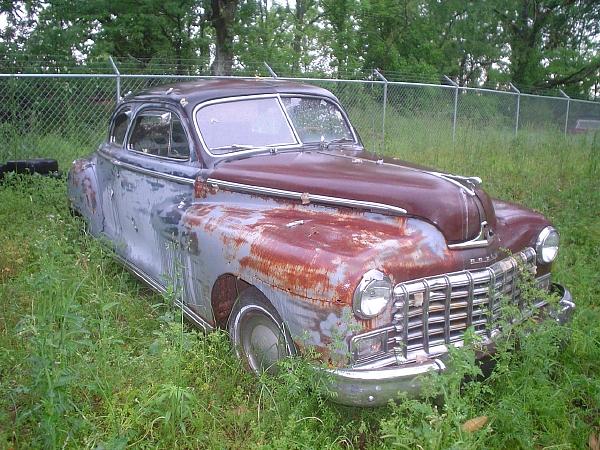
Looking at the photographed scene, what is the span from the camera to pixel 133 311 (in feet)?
12.9

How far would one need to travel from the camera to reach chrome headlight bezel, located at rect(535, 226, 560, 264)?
339 centimetres

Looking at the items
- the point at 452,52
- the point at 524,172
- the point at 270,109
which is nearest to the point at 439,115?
the point at 524,172

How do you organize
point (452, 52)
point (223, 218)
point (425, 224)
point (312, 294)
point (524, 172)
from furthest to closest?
point (452, 52), point (524, 172), point (223, 218), point (425, 224), point (312, 294)

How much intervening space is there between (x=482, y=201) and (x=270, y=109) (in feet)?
5.74

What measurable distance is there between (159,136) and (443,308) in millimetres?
2609

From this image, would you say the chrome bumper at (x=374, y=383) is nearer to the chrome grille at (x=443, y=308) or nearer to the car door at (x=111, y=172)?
the chrome grille at (x=443, y=308)

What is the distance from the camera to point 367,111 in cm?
1088

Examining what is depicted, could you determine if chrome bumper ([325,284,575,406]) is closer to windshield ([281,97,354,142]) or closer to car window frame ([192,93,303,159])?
car window frame ([192,93,303,159])

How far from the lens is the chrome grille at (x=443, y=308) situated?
8.55ft

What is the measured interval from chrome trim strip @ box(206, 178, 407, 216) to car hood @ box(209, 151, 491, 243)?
22 mm

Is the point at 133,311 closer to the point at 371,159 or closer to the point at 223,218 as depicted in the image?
the point at 223,218

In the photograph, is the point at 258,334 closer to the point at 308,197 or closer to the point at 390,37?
the point at 308,197

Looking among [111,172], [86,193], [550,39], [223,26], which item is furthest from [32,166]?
[550,39]

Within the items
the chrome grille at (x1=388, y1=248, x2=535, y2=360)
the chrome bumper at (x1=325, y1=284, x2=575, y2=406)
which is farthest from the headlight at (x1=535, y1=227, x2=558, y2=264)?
the chrome bumper at (x1=325, y1=284, x2=575, y2=406)
